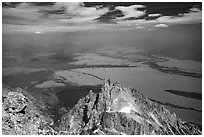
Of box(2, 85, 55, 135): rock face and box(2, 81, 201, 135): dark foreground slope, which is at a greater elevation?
box(2, 85, 55, 135): rock face

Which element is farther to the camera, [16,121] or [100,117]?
[100,117]

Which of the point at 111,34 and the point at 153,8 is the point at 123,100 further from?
the point at 153,8

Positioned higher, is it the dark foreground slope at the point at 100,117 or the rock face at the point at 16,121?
the rock face at the point at 16,121

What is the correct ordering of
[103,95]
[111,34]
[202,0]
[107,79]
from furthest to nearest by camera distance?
[103,95], [107,79], [111,34], [202,0]

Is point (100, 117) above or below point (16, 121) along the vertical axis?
below

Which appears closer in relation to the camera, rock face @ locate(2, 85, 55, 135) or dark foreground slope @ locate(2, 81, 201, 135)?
rock face @ locate(2, 85, 55, 135)

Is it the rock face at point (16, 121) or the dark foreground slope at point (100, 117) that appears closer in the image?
the rock face at point (16, 121)

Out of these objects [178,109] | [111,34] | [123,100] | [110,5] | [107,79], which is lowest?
[178,109]

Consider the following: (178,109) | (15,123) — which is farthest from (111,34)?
(178,109)
